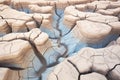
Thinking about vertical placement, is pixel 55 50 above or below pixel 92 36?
below

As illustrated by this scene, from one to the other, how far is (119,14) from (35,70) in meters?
1.38

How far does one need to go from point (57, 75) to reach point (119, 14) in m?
1.47

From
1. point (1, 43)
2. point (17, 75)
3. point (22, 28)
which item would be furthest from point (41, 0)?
point (17, 75)

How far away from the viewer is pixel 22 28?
2357 millimetres

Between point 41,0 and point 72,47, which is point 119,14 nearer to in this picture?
point 72,47

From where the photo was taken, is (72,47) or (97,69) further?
(72,47)

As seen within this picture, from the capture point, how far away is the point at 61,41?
242 centimetres

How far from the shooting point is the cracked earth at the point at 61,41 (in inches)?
63.3

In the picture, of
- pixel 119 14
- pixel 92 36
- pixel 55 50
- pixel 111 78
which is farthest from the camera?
pixel 119 14

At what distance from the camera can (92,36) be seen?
210 centimetres

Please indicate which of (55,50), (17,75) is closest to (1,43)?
(17,75)

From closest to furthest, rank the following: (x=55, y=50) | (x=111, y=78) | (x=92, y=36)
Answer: (x=111, y=78) → (x=92, y=36) → (x=55, y=50)

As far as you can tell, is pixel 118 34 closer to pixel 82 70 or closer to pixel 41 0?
pixel 82 70

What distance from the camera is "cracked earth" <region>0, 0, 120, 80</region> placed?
1.61m
